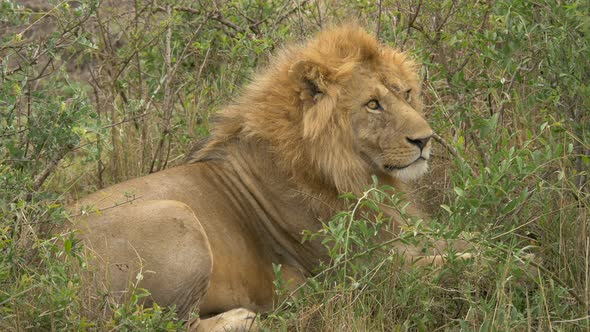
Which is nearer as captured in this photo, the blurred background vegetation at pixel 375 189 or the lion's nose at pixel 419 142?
the blurred background vegetation at pixel 375 189

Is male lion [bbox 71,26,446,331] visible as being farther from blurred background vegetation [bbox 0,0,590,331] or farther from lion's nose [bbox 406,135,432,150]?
blurred background vegetation [bbox 0,0,590,331]

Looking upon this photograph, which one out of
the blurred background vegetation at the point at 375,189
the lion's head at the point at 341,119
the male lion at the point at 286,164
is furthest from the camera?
the lion's head at the point at 341,119

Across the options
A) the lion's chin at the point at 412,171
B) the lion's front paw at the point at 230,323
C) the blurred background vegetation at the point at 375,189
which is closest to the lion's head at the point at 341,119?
the lion's chin at the point at 412,171

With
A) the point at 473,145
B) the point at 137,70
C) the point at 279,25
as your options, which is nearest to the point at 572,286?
the point at 473,145

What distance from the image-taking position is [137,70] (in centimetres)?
679

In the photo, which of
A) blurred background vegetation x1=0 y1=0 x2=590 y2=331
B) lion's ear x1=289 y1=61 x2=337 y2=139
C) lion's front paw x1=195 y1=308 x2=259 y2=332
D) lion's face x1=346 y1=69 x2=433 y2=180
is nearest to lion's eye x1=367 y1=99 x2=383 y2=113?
lion's face x1=346 y1=69 x2=433 y2=180

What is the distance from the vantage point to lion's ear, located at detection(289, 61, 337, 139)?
4.93 m

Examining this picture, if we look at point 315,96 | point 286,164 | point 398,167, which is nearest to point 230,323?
point 286,164

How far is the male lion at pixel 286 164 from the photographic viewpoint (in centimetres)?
475

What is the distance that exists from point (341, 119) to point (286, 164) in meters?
0.34

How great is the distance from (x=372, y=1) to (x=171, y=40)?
129 cm

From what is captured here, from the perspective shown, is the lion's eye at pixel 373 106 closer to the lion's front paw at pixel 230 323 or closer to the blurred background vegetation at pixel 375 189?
the blurred background vegetation at pixel 375 189

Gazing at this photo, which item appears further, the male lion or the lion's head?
the lion's head

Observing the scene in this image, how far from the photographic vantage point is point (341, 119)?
4934 mm
